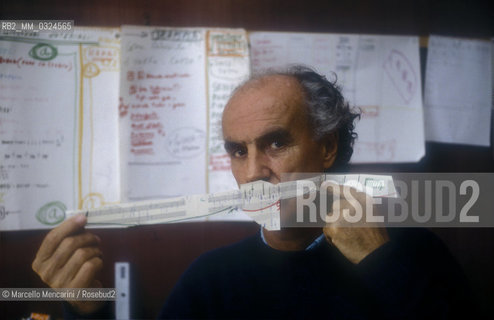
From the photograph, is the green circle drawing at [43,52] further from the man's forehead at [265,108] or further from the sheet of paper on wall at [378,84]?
the sheet of paper on wall at [378,84]

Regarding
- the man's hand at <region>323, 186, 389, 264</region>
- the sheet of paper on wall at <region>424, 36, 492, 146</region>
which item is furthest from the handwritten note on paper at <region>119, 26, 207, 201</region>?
the sheet of paper on wall at <region>424, 36, 492, 146</region>

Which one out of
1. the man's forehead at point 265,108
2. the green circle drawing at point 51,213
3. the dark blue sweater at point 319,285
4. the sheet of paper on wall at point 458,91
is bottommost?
the dark blue sweater at point 319,285

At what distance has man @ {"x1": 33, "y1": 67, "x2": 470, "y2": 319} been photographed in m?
0.76

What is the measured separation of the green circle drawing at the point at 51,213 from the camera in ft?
3.25

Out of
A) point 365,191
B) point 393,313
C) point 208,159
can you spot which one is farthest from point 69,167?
point 393,313

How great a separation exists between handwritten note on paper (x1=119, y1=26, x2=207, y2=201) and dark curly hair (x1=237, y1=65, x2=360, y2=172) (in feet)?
0.60

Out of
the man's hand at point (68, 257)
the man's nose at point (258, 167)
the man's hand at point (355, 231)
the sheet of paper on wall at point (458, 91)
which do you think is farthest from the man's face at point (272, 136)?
the sheet of paper on wall at point (458, 91)

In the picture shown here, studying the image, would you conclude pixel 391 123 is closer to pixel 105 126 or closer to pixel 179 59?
pixel 179 59

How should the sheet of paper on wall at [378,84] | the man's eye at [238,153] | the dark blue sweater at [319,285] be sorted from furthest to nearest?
the sheet of paper on wall at [378,84]
the man's eye at [238,153]
the dark blue sweater at [319,285]

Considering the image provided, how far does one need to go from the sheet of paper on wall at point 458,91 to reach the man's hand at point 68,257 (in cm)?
106

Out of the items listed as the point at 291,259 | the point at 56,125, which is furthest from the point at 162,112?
the point at 291,259

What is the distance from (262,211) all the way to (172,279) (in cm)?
44

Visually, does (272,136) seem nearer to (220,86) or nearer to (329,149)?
(329,149)

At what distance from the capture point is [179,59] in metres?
1.04
